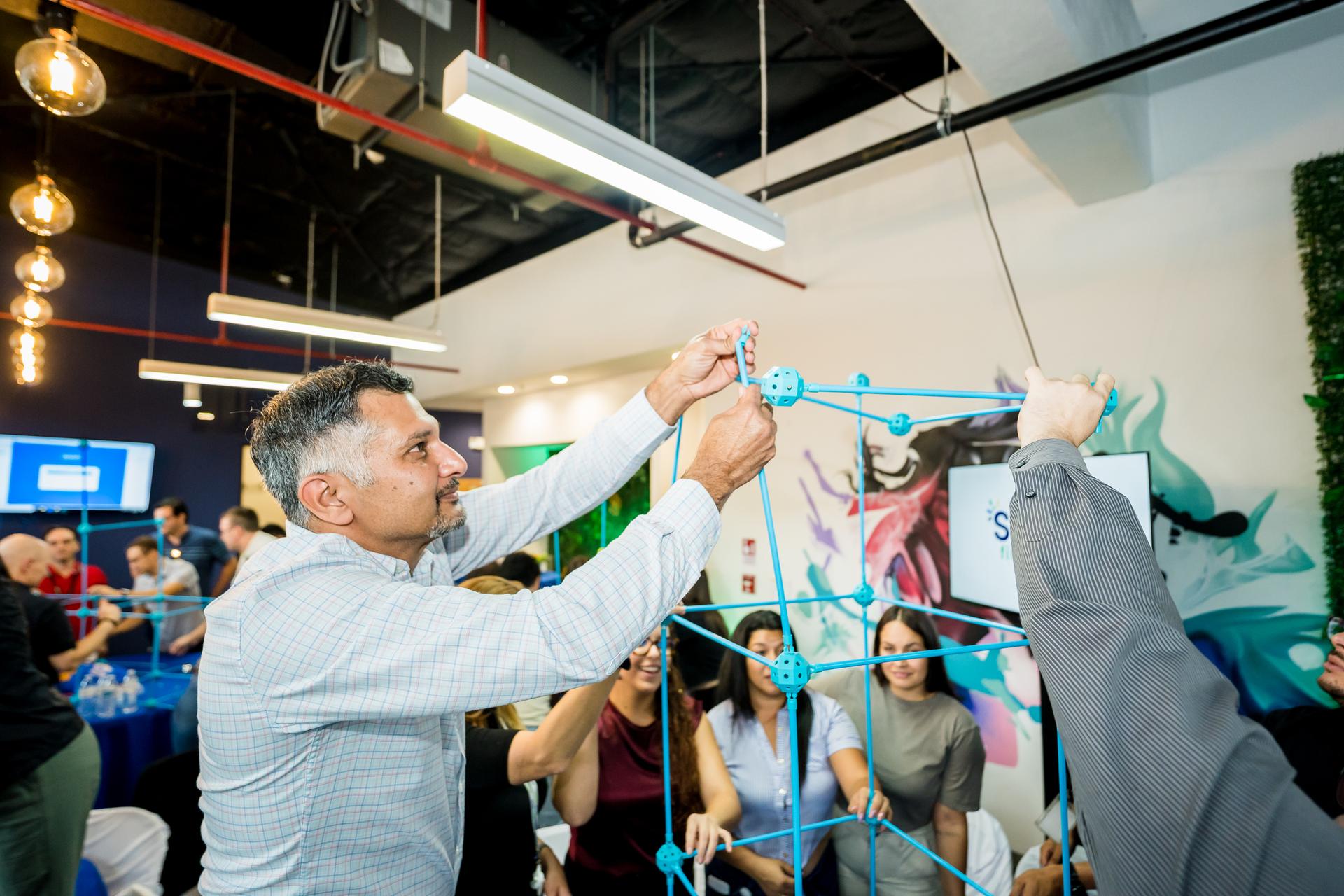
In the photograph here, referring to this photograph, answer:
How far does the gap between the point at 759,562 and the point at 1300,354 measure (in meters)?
2.86

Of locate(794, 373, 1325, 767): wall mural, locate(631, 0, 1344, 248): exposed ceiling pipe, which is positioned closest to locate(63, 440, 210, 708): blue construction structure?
locate(794, 373, 1325, 767): wall mural

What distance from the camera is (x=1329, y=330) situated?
7.97ft

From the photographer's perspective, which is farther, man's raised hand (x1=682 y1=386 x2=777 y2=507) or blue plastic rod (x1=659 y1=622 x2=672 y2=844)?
blue plastic rod (x1=659 y1=622 x2=672 y2=844)

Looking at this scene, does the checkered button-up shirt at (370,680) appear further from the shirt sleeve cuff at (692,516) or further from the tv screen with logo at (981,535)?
the tv screen with logo at (981,535)

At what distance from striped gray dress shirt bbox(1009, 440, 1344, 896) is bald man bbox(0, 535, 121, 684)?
2.71m

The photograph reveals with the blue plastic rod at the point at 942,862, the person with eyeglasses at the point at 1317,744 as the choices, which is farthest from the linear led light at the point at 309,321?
the person with eyeglasses at the point at 1317,744

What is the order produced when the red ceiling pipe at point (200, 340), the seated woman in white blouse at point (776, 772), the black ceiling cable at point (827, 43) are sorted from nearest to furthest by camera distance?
the seated woman in white blouse at point (776, 772) → the black ceiling cable at point (827, 43) → the red ceiling pipe at point (200, 340)

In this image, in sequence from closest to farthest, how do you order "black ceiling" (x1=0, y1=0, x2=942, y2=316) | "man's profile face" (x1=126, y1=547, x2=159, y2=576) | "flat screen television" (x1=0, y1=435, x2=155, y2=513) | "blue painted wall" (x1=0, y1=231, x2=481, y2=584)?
"black ceiling" (x1=0, y1=0, x2=942, y2=316), "man's profile face" (x1=126, y1=547, x2=159, y2=576), "flat screen television" (x1=0, y1=435, x2=155, y2=513), "blue painted wall" (x1=0, y1=231, x2=481, y2=584)

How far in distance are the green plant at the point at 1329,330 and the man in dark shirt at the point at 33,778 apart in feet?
13.6

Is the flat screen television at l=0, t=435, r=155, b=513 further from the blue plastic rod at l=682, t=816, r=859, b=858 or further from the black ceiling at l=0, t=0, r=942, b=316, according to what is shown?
the blue plastic rod at l=682, t=816, r=859, b=858

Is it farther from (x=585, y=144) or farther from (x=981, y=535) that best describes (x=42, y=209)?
(x=981, y=535)

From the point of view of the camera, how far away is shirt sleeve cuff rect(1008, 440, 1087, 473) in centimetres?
83

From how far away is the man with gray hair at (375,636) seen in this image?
870mm

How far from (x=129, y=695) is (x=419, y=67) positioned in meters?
3.39
